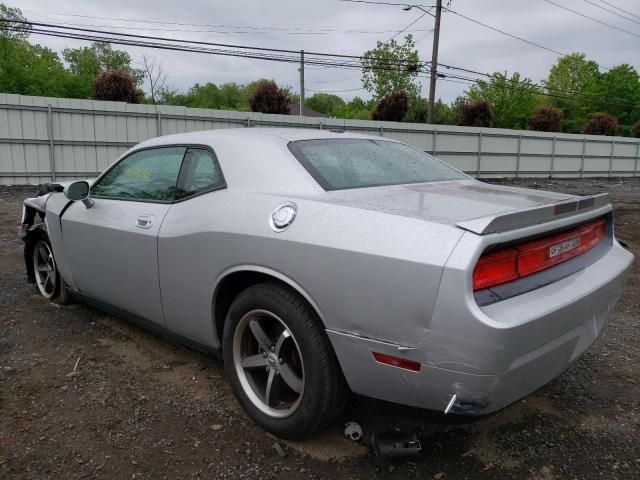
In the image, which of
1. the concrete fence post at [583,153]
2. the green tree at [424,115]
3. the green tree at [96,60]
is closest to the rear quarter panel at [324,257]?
the concrete fence post at [583,153]

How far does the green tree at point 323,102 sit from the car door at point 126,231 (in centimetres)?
8856

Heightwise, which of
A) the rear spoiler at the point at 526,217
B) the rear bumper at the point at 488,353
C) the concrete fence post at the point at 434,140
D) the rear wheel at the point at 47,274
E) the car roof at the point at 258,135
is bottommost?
the rear wheel at the point at 47,274

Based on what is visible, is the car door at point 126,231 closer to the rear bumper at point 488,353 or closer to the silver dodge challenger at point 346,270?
the silver dodge challenger at point 346,270

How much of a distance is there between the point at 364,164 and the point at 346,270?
3.46ft

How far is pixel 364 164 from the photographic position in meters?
2.90

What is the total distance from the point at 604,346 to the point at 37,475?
141 inches

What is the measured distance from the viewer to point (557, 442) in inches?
97.0

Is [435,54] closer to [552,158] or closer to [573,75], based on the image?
[552,158]

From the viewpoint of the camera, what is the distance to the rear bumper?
1.78 metres

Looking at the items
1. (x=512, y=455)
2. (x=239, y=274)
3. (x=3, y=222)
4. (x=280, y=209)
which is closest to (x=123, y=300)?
(x=239, y=274)

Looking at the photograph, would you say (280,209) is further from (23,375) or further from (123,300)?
(23,375)

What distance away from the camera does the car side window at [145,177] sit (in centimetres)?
307

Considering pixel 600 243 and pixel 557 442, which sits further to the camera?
pixel 600 243

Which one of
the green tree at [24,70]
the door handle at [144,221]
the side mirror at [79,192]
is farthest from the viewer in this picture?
the green tree at [24,70]
